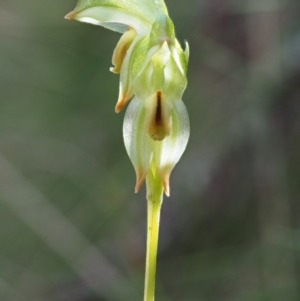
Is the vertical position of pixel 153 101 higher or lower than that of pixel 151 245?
higher

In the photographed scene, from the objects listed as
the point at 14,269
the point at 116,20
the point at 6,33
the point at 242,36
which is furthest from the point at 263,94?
the point at 116,20

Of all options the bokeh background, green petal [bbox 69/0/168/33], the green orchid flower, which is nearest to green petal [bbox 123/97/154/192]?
the green orchid flower

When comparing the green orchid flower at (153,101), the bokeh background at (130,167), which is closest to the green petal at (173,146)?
the green orchid flower at (153,101)

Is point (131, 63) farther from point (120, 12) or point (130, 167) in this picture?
point (130, 167)

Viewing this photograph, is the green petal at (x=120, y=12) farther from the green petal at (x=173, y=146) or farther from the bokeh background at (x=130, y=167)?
the bokeh background at (x=130, y=167)

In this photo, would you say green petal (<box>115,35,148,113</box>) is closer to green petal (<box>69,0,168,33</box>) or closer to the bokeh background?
green petal (<box>69,0,168,33</box>)

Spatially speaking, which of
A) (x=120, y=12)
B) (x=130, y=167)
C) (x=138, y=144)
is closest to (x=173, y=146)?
(x=138, y=144)

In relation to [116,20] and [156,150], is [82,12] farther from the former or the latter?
[156,150]
